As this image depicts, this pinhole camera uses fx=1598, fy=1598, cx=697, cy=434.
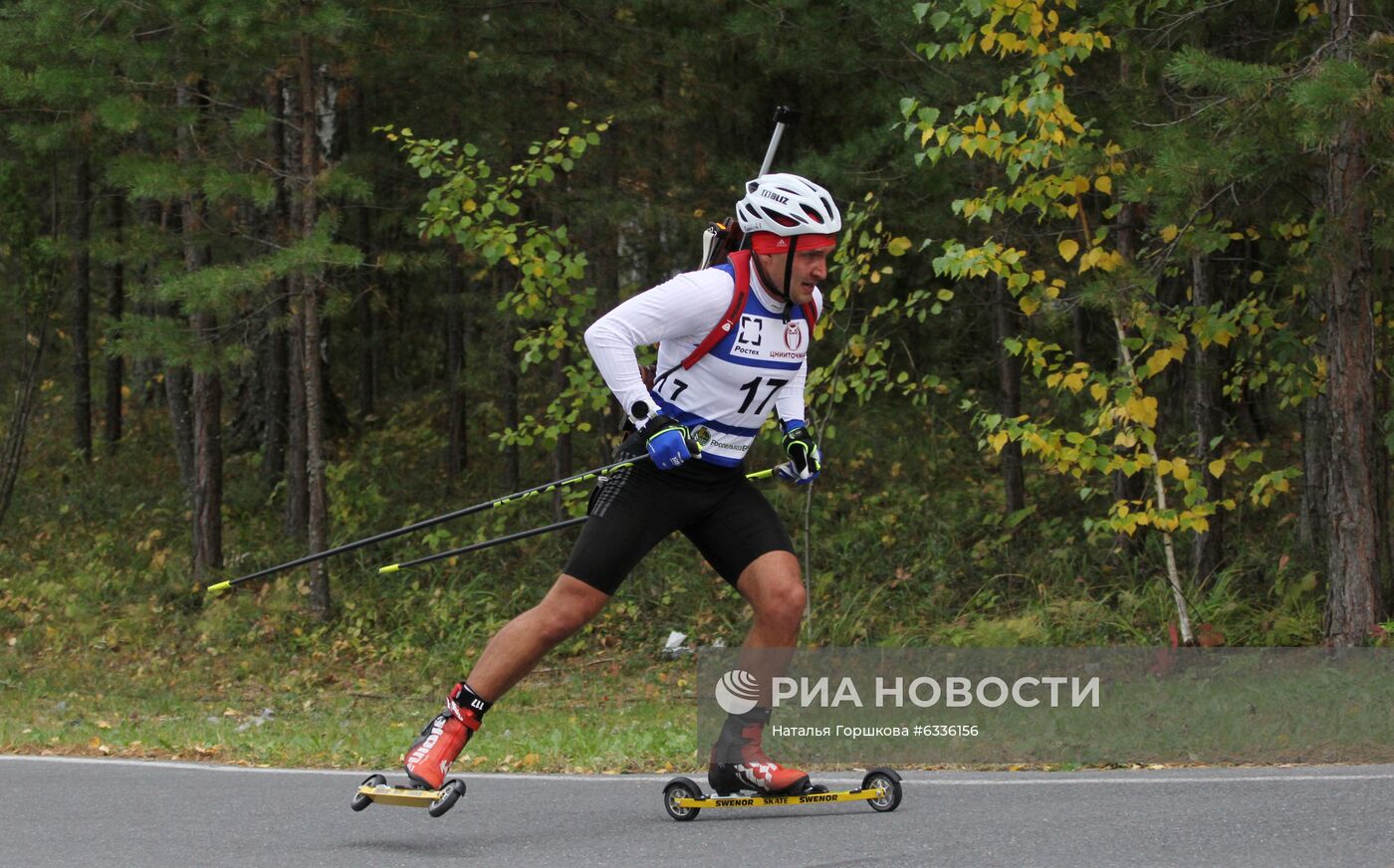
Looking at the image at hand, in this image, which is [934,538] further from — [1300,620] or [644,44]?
[644,44]

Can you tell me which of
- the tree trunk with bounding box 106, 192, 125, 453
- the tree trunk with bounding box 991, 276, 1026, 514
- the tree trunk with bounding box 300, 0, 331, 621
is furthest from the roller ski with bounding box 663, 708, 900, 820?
the tree trunk with bounding box 106, 192, 125, 453

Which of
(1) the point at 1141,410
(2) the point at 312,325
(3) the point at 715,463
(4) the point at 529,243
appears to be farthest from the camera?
(2) the point at 312,325

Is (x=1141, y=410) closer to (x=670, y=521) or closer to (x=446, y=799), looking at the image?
(x=670, y=521)

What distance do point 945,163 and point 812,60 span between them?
1653 mm

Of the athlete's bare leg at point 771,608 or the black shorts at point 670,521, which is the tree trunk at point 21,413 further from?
the athlete's bare leg at point 771,608

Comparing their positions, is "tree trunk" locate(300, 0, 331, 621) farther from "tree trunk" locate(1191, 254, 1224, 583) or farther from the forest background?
"tree trunk" locate(1191, 254, 1224, 583)

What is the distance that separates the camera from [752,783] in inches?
232

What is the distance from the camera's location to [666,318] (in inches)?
221

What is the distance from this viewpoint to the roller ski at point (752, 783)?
586 centimetres

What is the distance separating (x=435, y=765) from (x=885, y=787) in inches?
64.7

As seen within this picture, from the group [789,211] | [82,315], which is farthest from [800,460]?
[82,315]

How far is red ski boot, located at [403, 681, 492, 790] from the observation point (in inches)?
217

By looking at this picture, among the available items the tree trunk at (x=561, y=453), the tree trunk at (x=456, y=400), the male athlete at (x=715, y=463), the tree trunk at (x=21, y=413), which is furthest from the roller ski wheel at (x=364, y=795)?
the tree trunk at (x=21, y=413)

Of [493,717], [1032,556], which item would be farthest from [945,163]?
[493,717]
